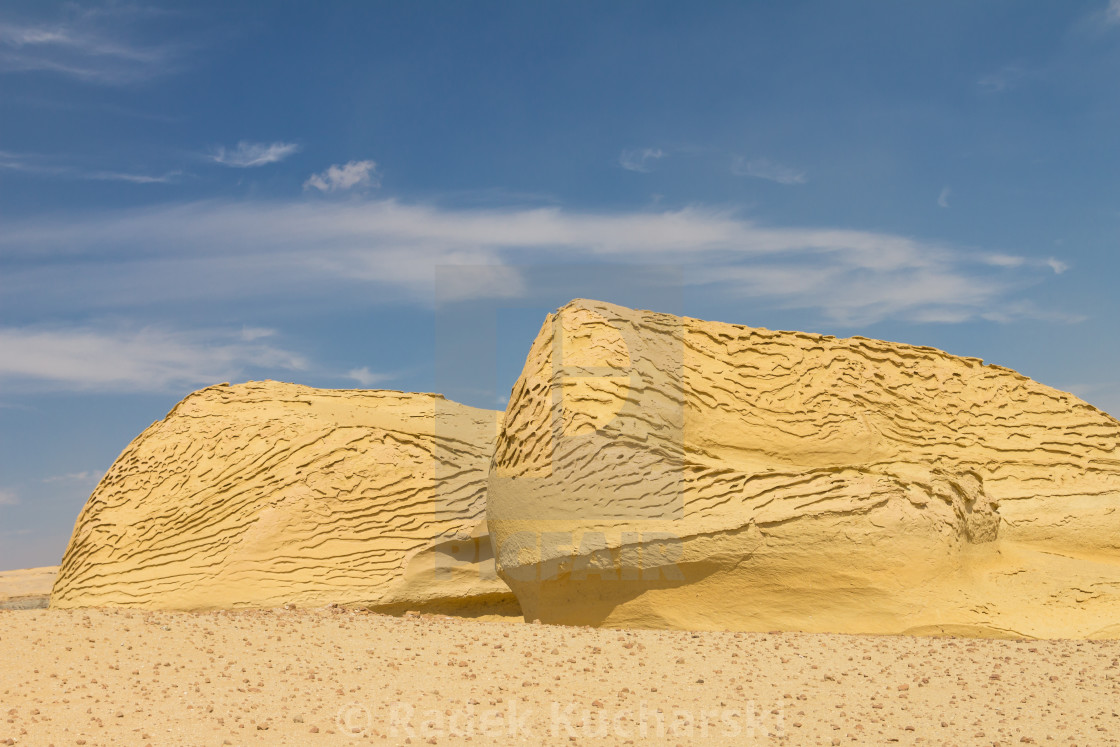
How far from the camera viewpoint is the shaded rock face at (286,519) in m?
8.71

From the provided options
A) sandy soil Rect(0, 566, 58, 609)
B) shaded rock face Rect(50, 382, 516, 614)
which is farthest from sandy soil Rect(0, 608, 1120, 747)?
sandy soil Rect(0, 566, 58, 609)

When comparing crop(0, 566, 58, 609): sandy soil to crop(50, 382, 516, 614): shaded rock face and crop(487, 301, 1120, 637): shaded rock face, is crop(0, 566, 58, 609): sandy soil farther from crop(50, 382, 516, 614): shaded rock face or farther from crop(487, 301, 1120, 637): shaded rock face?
crop(487, 301, 1120, 637): shaded rock face

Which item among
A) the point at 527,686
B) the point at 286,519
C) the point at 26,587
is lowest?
the point at 527,686

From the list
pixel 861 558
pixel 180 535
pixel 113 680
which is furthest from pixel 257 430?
pixel 861 558

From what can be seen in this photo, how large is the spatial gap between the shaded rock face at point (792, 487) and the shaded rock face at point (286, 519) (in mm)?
1298

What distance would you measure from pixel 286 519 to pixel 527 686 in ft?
13.1

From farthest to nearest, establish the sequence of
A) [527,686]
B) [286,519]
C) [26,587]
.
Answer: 1. [26,587]
2. [286,519]
3. [527,686]

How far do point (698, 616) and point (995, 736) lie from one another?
2332 mm

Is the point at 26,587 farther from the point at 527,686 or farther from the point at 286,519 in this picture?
the point at 527,686

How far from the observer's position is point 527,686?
5625 millimetres

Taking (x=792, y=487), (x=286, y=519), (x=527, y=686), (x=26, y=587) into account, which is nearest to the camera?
(x=527, y=686)

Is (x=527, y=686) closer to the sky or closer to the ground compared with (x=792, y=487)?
closer to the ground

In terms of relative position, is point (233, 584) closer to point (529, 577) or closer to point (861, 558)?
point (529, 577)

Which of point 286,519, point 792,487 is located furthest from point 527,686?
point 286,519
